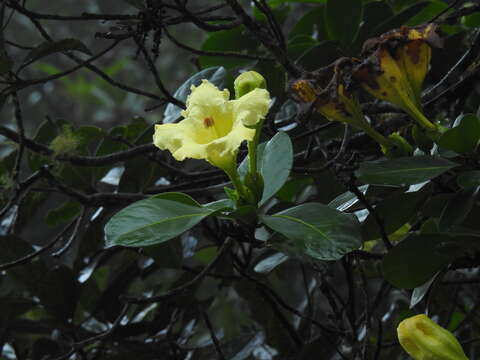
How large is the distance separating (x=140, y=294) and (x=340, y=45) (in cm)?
63

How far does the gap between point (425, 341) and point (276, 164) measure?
0.80 ft

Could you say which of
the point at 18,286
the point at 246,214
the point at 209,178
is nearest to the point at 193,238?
the point at 209,178

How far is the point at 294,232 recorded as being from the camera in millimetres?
669

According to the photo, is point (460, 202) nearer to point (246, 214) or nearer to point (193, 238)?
point (246, 214)

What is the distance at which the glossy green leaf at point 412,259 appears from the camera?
2.55 ft

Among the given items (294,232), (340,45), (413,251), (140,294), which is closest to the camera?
(294,232)

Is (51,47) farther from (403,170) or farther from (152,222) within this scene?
(403,170)

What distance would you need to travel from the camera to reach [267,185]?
0.74 metres

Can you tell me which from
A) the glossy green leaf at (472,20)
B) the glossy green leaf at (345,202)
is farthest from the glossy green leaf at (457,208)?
the glossy green leaf at (472,20)

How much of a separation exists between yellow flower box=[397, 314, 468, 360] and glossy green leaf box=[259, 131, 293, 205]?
0.20 m

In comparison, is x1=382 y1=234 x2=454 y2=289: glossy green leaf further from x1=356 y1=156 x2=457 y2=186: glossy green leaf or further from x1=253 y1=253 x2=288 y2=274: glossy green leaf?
x1=253 y1=253 x2=288 y2=274: glossy green leaf

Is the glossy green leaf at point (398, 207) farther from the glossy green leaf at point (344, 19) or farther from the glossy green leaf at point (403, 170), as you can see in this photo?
the glossy green leaf at point (344, 19)

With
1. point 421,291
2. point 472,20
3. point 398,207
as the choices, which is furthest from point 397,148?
point 472,20

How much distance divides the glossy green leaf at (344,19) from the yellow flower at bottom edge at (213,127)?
1.47ft
